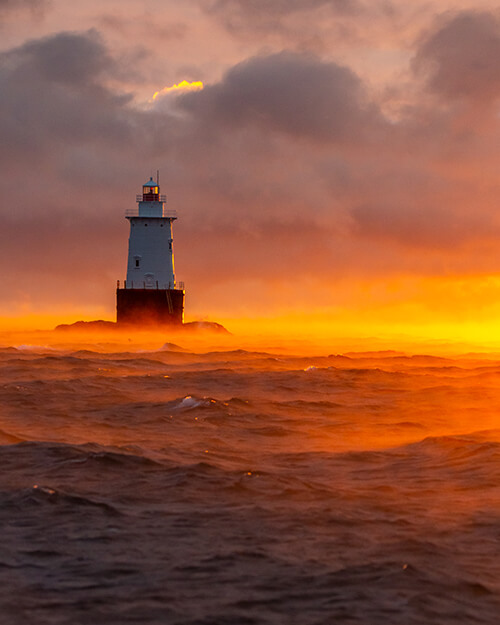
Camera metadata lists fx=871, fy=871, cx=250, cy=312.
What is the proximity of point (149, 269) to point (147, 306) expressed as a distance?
3.14 m

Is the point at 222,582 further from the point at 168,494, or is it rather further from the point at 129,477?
the point at 129,477

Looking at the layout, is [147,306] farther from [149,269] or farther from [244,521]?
[244,521]

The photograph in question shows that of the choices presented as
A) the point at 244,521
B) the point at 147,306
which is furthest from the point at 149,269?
the point at 244,521

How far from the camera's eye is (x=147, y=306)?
2889 inches

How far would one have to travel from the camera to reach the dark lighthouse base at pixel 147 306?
72938 millimetres

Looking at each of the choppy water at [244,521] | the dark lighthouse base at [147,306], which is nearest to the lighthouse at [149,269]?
the dark lighthouse base at [147,306]

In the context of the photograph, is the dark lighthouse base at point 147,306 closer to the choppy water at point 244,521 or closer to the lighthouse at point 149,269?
the lighthouse at point 149,269

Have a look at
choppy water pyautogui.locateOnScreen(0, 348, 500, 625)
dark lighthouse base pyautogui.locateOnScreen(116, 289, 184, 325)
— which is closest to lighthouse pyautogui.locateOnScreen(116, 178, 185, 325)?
dark lighthouse base pyautogui.locateOnScreen(116, 289, 184, 325)

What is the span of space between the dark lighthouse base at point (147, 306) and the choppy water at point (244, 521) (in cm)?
4488

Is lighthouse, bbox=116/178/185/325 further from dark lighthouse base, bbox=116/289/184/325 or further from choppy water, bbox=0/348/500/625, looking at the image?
choppy water, bbox=0/348/500/625

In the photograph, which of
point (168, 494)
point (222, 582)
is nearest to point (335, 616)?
point (222, 582)

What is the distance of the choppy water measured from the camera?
9133 millimetres

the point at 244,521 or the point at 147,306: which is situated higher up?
the point at 147,306

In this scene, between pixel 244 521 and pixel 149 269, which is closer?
pixel 244 521
